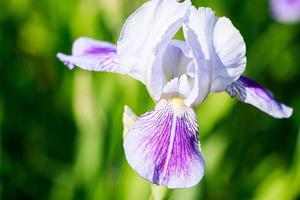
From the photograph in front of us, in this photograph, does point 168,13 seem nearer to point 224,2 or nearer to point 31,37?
point 224,2

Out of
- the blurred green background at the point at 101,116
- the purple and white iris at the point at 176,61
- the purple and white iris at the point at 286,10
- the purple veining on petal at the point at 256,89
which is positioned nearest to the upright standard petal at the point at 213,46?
the purple and white iris at the point at 176,61

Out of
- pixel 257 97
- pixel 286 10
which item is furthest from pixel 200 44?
pixel 286 10

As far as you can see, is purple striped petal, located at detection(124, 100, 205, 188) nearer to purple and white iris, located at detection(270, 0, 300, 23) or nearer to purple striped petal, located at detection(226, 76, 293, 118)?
purple striped petal, located at detection(226, 76, 293, 118)

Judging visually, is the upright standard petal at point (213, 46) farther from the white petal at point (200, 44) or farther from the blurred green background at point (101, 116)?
the blurred green background at point (101, 116)

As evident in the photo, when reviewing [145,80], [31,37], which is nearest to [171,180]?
[145,80]

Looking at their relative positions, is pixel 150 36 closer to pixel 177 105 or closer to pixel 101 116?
pixel 177 105

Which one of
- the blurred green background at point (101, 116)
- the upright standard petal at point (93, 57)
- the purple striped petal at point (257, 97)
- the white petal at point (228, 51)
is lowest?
the blurred green background at point (101, 116)

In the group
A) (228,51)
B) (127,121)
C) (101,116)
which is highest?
(228,51)
